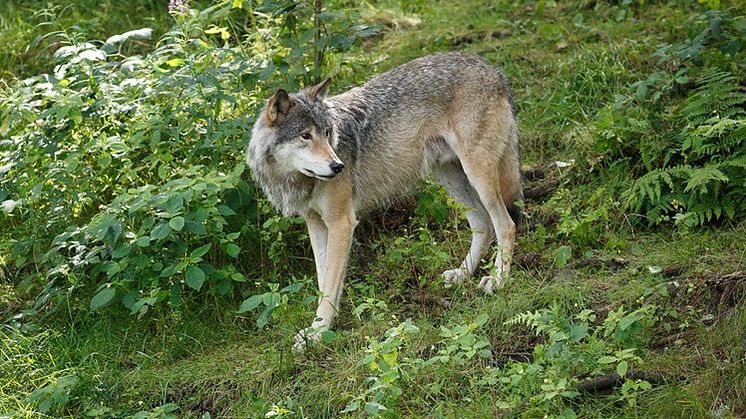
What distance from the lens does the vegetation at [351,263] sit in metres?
5.15

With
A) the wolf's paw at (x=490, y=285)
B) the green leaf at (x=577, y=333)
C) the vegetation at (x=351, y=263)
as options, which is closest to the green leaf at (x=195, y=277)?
the vegetation at (x=351, y=263)

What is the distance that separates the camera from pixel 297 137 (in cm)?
614

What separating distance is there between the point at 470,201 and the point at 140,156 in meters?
2.31

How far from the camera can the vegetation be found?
5.15 metres

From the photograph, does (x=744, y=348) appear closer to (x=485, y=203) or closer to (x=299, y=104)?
(x=485, y=203)

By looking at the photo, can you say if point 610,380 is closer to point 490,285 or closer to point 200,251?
point 490,285

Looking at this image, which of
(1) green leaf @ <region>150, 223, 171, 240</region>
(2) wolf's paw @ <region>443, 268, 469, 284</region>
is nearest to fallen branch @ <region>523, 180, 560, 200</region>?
(2) wolf's paw @ <region>443, 268, 469, 284</region>

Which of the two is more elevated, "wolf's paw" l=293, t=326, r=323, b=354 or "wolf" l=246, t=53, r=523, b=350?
"wolf" l=246, t=53, r=523, b=350

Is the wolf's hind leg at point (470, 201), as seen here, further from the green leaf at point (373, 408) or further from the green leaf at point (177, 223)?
the green leaf at point (373, 408)

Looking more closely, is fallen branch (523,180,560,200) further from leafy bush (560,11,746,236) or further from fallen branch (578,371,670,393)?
fallen branch (578,371,670,393)

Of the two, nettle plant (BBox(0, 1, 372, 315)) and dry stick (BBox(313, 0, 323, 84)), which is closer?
nettle plant (BBox(0, 1, 372, 315))

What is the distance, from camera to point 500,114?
6840mm

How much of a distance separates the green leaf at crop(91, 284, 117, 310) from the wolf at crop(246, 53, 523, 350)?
1.13 m

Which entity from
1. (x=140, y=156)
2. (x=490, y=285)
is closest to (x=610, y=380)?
(x=490, y=285)
